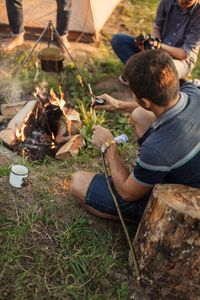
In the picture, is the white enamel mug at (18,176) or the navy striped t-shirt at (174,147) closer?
the navy striped t-shirt at (174,147)

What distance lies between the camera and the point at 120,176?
7.43 feet

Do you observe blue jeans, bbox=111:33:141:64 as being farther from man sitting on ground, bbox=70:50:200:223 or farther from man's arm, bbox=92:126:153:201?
man sitting on ground, bbox=70:50:200:223

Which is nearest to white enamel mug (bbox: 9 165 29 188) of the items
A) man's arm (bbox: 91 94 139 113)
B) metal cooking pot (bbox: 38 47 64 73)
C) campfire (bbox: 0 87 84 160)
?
campfire (bbox: 0 87 84 160)

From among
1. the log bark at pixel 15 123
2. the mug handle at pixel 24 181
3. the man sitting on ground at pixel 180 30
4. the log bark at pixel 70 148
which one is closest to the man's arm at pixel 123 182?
the mug handle at pixel 24 181

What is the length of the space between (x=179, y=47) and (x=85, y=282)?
3433 mm

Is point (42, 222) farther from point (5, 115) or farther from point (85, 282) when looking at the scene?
point (5, 115)

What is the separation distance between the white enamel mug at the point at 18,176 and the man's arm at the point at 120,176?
0.72 meters

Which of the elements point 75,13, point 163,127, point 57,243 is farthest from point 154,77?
point 75,13

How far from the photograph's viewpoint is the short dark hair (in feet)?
6.05

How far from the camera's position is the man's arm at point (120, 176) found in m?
2.09

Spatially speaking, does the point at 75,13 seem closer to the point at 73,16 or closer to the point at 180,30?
the point at 73,16

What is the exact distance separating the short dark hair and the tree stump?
0.60 meters

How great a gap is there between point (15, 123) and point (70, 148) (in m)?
0.70

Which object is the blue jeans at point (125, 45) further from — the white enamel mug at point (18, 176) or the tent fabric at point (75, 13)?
the white enamel mug at point (18, 176)
